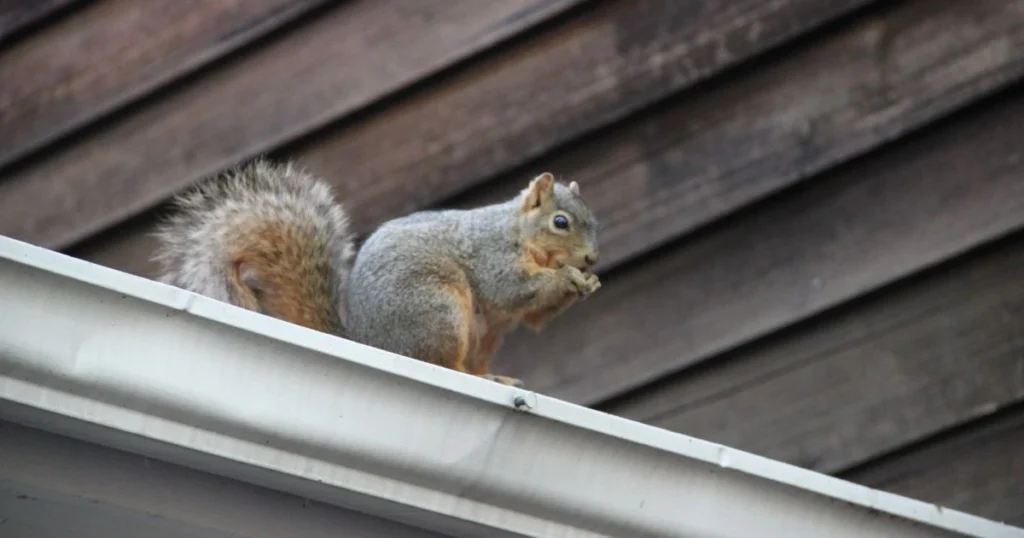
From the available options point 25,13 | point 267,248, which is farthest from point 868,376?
point 25,13

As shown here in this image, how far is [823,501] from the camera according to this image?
127 centimetres

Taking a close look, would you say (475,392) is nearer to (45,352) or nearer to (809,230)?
(45,352)

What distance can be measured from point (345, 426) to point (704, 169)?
0.96m

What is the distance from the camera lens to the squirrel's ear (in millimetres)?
1740

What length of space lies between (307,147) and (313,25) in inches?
7.4

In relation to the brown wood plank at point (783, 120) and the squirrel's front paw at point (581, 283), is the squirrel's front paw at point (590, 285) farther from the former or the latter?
the brown wood plank at point (783, 120)

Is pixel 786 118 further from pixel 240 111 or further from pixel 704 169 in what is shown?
pixel 240 111

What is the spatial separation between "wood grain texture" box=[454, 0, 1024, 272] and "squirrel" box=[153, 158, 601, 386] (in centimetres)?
23

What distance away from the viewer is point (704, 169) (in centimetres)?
196

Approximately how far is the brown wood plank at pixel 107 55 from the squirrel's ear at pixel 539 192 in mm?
511

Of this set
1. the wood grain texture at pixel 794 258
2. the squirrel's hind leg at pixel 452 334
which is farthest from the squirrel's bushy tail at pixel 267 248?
the wood grain texture at pixel 794 258

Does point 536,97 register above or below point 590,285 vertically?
above

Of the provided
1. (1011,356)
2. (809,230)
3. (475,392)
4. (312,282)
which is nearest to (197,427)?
(475,392)

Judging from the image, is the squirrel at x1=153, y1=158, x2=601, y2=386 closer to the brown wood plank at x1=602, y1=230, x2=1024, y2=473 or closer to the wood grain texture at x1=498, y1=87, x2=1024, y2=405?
the wood grain texture at x1=498, y1=87, x2=1024, y2=405
